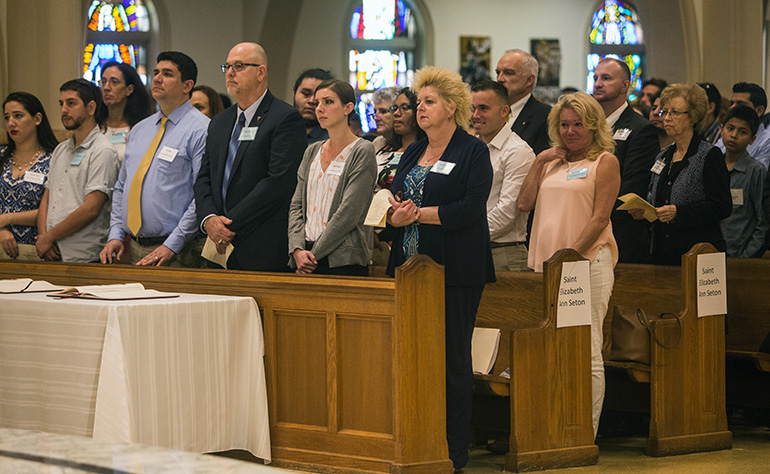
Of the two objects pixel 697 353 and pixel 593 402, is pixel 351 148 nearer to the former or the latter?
pixel 593 402

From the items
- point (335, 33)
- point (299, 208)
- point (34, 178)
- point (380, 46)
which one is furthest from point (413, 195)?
point (380, 46)

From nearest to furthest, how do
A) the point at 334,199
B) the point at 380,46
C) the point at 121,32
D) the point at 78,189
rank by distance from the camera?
1. the point at 334,199
2. the point at 78,189
3. the point at 121,32
4. the point at 380,46

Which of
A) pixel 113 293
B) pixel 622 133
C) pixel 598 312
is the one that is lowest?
pixel 598 312

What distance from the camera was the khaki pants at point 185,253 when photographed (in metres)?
4.89

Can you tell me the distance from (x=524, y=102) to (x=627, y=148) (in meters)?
0.59

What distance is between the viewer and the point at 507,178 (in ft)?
15.5

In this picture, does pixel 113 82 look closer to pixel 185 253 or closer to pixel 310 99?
pixel 310 99

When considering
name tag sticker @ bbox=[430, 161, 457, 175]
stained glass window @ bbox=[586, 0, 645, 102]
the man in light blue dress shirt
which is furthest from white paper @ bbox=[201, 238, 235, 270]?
stained glass window @ bbox=[586, 0, 645, 102]

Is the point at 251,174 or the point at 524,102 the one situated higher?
the point at 524,102

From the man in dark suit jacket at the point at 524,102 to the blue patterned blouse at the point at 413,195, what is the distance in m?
1.22

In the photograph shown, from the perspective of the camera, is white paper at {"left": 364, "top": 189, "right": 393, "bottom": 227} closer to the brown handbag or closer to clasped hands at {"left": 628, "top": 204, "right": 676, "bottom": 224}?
the brown handbag

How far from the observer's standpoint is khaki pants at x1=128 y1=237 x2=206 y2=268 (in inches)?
192

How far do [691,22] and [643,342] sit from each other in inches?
308

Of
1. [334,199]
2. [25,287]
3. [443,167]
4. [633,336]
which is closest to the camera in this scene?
[443,167]
